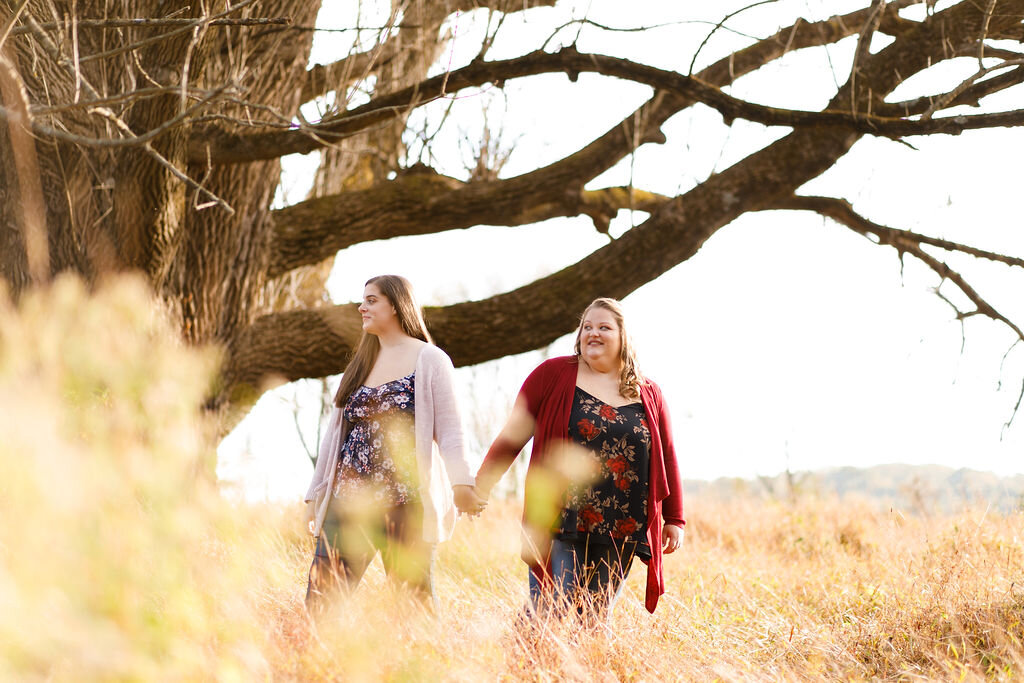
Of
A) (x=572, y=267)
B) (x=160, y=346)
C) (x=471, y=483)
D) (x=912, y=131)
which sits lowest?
(x=471, y=483)

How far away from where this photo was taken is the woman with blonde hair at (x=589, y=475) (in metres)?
3.45

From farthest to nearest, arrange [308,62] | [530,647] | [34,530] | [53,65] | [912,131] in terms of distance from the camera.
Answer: [308,62]
[53,65]
[912,131]
[530,647]
[34,530]

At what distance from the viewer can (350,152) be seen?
21.1ft

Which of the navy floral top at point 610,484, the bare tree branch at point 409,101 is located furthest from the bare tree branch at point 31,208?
the navy floral top at point 610,484

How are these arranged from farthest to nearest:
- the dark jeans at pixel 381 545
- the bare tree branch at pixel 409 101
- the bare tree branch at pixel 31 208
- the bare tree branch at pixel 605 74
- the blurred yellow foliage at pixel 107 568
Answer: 1. the bare tree branch at pixel 31 208
2. the bare tree branch at pixel 409 101
3. the bare tree branch at pixel 605 74
4. the dark jeans at pixel 381 545
5. the blurred yellow foliage at pixel 107 568

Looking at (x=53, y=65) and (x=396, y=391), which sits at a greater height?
(x=53, y=65)

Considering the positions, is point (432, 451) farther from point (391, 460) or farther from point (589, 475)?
point (589, 475)

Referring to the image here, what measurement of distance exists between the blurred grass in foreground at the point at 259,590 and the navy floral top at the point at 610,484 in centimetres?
41

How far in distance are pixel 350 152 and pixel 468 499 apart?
3792 millimetres

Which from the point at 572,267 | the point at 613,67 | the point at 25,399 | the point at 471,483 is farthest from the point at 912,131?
the point at 25,399

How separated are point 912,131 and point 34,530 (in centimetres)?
461

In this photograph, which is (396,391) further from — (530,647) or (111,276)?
(111,276)

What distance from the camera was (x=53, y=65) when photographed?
5.11 meters

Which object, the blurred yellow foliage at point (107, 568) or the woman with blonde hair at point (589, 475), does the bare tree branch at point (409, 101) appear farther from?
the blurred yellow foliage at point (107, 568)
